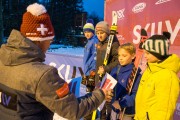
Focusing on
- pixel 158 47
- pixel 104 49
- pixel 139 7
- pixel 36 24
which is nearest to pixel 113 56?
pixel 104 49

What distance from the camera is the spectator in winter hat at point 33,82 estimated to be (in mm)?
1885

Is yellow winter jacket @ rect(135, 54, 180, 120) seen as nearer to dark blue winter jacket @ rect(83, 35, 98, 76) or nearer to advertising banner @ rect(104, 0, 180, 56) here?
advertising banner @ rect(104, 0, 180, 56)

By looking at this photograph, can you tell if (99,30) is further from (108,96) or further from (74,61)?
(108,96)

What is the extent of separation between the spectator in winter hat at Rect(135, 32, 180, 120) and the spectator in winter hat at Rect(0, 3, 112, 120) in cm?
69

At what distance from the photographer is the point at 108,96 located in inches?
90.3

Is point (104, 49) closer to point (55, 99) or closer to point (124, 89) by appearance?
point (124, 89)

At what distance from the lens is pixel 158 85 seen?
2592 millimetres

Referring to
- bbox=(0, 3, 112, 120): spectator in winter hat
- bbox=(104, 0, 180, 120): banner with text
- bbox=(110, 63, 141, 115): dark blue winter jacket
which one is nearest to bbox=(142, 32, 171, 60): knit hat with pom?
bbox=(110, 63, 141, 115): dark blue winter jacket

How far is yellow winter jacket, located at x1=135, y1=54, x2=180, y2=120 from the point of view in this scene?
2.54 metres

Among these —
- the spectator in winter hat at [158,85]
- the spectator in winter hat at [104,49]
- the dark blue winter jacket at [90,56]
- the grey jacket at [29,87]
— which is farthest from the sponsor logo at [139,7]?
the grey jacket at [29,87]

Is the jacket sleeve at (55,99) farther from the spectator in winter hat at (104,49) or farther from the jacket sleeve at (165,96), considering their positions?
the spectator in winter hat at (104,49)

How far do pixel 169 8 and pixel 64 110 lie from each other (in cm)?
288

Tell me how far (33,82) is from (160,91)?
1184mm

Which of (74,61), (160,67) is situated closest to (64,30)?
(74,61)
